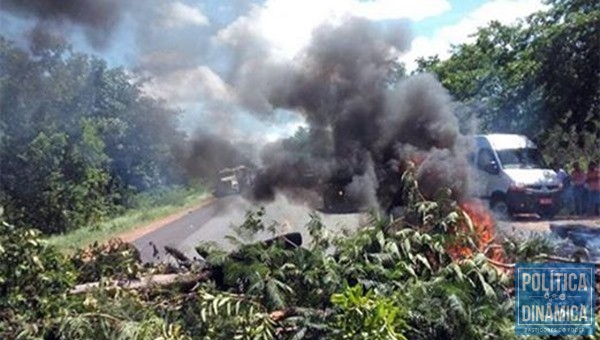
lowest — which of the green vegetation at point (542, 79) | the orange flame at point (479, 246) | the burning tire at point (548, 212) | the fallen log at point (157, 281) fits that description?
the fallen log at point (157, 281)

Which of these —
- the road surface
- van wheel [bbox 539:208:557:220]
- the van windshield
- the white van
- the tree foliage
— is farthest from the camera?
van wheel [bbox 539:208:557:220]

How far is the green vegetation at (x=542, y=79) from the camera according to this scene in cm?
1066

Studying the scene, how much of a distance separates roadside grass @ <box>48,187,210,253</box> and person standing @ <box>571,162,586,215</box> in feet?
26.1

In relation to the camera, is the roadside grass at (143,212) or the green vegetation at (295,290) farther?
the roadside grass at (143,212)

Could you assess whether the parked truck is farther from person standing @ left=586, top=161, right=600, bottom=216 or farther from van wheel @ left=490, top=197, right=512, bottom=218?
person standing @ left=586, top=161, right=600, bottom=216

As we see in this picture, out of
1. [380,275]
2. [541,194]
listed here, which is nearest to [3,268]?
[380,275]

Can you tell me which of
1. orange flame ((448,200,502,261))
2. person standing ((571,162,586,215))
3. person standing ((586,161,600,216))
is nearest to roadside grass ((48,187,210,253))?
orange flame ((448,200,502,261))

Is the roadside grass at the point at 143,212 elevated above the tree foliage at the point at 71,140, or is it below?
below

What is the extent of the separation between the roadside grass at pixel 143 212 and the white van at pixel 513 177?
208 inches

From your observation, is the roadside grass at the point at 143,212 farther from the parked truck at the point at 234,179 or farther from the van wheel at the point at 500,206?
the van wheel at the point at 500,206

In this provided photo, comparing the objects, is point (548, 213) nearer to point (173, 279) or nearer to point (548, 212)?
point (548, 212)

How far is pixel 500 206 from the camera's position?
36.3 feet

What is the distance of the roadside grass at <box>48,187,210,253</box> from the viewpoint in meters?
8.66

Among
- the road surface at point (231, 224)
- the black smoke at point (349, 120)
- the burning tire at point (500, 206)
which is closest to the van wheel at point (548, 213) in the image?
the road surface at point (231, 224)
